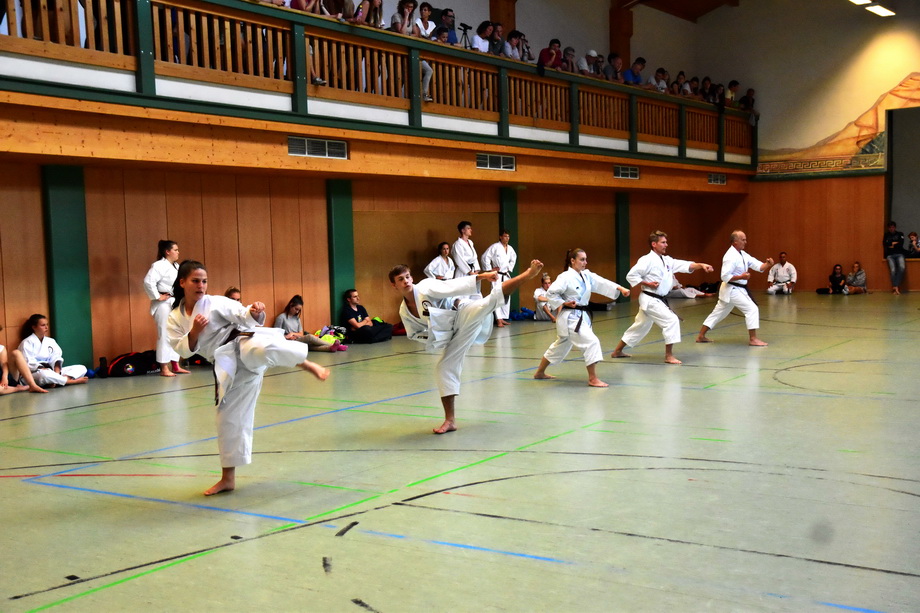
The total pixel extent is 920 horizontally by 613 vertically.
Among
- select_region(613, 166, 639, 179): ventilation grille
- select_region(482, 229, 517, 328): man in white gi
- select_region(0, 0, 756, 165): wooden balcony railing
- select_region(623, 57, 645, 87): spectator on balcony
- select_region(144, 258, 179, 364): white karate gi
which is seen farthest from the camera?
select_region(623, 57, 645, 87): spectator on balcony

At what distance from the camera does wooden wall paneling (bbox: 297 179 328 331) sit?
13.2 metres

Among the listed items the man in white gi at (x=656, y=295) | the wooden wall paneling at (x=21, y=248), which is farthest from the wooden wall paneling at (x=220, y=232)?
the man in white gi at (x=656, y=295)

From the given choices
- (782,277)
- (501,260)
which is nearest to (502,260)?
(501,260)

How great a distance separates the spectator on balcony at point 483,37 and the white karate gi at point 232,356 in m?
11.0

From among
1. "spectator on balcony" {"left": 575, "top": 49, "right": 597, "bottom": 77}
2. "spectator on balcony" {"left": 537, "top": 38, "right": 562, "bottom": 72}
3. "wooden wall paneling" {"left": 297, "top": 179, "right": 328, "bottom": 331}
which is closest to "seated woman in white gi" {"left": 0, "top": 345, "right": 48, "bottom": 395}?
"wooden wall paneling" {"left": 297, "top": 179, "right": 328, "bottom": 331}

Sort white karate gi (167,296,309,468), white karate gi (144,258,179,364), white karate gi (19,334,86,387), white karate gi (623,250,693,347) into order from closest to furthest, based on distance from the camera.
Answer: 1. white karate gi (167,296,309,468)
2. white karate gi (19,334,86,387)
3. white karate gi (623,250,693,347)
4. white karate gi (144,258,179,364)

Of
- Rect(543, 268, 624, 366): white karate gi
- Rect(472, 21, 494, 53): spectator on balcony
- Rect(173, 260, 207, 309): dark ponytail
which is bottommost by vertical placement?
Rect(543, 268, 624, 366): white karate gi

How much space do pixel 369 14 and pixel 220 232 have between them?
3951 millimetres

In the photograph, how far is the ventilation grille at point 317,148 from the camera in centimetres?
1159

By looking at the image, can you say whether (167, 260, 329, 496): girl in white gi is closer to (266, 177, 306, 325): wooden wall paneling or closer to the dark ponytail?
the dark ponytail

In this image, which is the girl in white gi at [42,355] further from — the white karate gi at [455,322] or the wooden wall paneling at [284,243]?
the white karate gi at [455,322]

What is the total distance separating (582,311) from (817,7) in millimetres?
17029

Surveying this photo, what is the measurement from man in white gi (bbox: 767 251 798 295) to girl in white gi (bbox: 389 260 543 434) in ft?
54.8

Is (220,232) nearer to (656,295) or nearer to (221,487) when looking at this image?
(656,295)
